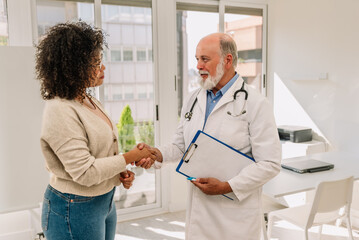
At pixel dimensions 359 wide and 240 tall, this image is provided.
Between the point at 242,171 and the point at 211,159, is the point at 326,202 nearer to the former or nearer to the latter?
the point at 242,171

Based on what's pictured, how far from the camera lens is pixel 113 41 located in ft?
→ 11.3

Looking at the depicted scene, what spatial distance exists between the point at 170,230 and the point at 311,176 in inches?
59.6

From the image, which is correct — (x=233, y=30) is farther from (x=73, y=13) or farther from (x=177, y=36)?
(x=73, y=13)

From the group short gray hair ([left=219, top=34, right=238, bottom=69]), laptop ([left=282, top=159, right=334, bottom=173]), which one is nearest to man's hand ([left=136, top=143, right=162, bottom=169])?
short gray hair ([left=219, top=34, right=238, bottom=69])

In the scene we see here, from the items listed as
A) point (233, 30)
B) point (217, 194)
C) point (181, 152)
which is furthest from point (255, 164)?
point (233, 30)

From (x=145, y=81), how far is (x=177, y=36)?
63 cm

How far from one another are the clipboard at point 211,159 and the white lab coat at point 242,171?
0.05 metres

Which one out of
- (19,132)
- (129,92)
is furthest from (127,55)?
(19,132)

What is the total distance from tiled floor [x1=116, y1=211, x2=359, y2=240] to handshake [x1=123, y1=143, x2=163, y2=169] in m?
1.51

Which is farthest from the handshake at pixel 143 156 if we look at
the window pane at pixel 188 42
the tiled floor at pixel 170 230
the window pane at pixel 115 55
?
the window pane at pixel 188 42

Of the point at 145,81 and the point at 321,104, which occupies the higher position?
the point at 145,81

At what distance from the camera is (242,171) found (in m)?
1.57

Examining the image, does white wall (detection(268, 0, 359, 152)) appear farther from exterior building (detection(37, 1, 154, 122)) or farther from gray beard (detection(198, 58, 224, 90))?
gray beard (detection(198, 58, 224, 90))

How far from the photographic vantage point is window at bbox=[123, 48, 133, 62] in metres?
3.51
